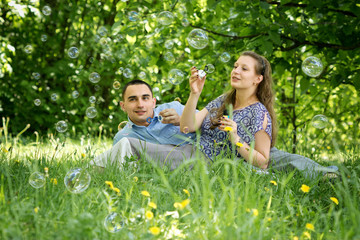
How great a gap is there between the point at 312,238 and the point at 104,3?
503 centimetres

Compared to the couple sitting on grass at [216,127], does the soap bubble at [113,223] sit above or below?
below

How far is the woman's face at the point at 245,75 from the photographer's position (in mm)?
2803

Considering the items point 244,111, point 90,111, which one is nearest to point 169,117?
point 244,111

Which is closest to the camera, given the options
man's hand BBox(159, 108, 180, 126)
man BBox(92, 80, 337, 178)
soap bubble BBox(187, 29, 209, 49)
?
man BBox(92, 80, 337, 178)

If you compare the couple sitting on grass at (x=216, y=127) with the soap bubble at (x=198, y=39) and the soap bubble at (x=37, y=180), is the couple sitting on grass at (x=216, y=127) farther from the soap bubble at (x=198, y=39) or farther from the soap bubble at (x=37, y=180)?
the soap bubble at (x=37, y=180)

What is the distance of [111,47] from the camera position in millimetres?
5277

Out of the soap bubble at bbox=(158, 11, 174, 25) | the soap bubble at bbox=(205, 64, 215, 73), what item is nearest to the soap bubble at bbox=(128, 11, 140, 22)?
the soap bubble at bbox=(158, 11, 174, 25)

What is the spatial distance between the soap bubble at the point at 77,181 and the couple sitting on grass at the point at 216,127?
0.52 meters

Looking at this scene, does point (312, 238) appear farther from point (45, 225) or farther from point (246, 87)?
point (246, 87)

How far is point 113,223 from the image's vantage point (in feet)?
4.68

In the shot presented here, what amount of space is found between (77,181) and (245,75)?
1550 millimetres

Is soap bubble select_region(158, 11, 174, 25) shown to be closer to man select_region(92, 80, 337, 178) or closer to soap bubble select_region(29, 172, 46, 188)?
man select_region(92, 80, 337, 178)

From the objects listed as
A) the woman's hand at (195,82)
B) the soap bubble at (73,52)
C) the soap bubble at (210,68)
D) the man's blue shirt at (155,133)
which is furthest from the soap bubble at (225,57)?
the soap bubble at (73,52)

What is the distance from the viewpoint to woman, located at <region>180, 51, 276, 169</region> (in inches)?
104
